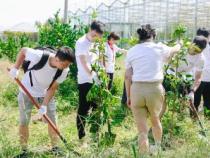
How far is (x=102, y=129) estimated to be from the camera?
5059mm

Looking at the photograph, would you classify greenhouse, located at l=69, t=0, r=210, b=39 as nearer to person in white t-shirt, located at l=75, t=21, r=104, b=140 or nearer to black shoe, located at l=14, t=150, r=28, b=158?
person in white t-shirt, located at l=75, t=21, r=104, b=140

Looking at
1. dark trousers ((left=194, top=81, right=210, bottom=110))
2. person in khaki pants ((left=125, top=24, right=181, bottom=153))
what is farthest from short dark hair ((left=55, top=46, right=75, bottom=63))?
dark trousers ((left=194, top=81, right=210, bottom=110))

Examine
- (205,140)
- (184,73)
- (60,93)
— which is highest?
(184,73)

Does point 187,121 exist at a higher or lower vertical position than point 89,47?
lower

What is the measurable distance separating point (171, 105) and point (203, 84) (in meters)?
1.34

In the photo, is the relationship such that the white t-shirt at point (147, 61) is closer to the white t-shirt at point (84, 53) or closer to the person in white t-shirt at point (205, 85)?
the white t-shirt at point (84, 53)

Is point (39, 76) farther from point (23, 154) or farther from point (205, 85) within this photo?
point (205, 85)

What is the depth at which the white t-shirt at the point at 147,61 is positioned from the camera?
432 cm

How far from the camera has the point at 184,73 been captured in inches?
213

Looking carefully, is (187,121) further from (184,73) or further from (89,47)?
(89,47)

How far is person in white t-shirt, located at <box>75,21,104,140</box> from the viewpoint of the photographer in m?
4.97

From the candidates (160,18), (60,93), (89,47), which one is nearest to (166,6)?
(160,18)

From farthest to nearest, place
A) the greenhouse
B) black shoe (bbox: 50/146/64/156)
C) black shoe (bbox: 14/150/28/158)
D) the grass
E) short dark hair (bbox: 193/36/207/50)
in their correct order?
the greenhouse, short dark hair (bbox: 193/36/207/50), black shoe (bbox: 14/150/28/158), black shoe (bbox: 50/146/64/156), the grass

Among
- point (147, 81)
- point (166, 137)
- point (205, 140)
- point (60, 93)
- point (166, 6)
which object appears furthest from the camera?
point (166, 6)
